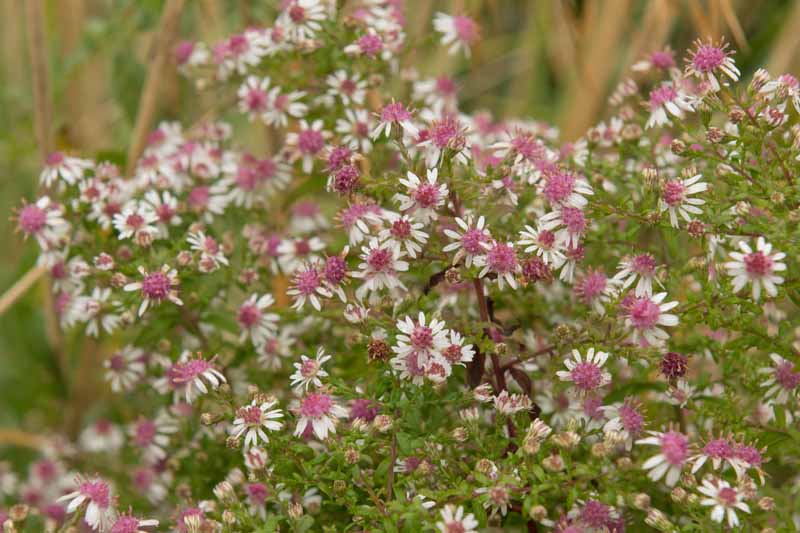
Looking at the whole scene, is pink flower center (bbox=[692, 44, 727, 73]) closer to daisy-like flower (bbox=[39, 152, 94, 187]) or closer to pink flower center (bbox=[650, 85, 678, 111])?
pink flower center (bbox=[650, 85, 678, 111])

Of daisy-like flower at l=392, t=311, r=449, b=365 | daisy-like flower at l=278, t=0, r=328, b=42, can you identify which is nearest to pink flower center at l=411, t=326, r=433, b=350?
daisy-like flower at l=392, t=311, r=449, b=365

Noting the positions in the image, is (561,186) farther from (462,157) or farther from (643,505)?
(643,505)

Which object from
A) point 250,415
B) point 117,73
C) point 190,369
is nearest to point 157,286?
point 190,369

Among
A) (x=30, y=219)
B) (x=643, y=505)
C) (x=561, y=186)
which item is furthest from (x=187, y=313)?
(x=643, y=505)

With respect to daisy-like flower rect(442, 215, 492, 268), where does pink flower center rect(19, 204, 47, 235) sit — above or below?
below

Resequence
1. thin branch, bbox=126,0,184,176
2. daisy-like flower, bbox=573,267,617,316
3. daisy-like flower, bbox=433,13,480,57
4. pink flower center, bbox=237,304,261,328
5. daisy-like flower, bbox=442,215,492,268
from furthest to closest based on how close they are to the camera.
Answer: thin branch, bbox=126,0,184,176, daisy-like flower, bbox=433,13,480,57, pink flower center, bbox=237,304,261,328, daisy-like flower, bbox=573,267,617,316, daisy-like flower, bbox=442,215,492,268

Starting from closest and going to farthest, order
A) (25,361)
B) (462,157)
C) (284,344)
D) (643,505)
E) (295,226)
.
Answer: (643,505), (462,157), (284,344), (295,226), (25,361)

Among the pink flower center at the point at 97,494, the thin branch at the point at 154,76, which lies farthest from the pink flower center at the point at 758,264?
the thin branch at the point at 154,76

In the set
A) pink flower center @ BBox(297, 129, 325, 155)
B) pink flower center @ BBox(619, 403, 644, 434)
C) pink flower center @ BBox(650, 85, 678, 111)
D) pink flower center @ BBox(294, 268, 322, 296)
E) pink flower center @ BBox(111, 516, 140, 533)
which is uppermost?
pink flower center @ BBox(650, 85, 678, 111)

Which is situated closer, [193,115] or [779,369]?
[779,369]
